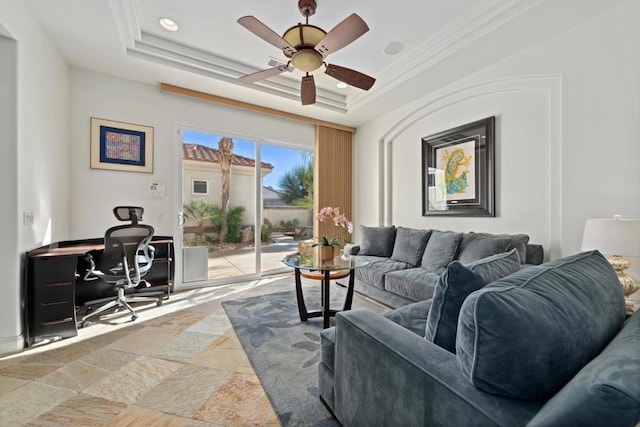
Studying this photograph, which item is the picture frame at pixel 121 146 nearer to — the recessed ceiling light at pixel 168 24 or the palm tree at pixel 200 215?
the palm tree at pixel 200 215

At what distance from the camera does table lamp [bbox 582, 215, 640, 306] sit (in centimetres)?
181

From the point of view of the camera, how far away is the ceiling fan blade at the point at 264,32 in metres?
2.00

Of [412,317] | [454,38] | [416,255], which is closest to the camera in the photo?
[412,317]

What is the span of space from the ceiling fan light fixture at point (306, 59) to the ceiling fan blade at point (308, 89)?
0.27 meters

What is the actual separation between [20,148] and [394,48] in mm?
3628

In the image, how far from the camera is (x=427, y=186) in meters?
4.04

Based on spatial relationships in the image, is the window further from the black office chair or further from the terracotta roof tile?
the black office chair

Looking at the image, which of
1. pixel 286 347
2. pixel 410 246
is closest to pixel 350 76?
pixel 410 246

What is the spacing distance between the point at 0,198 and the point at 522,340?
324 cm

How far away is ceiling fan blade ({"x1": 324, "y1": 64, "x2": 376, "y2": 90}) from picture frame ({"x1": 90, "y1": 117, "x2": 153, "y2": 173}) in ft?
8.63

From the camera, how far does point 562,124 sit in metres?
2.61

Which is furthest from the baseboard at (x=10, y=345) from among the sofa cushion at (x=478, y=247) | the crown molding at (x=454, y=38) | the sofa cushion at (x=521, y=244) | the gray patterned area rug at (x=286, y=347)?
the crown molding at (x=454, y=38)

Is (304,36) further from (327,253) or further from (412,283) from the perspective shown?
(412,283)

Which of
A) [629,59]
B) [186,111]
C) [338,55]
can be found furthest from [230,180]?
[629,59]
